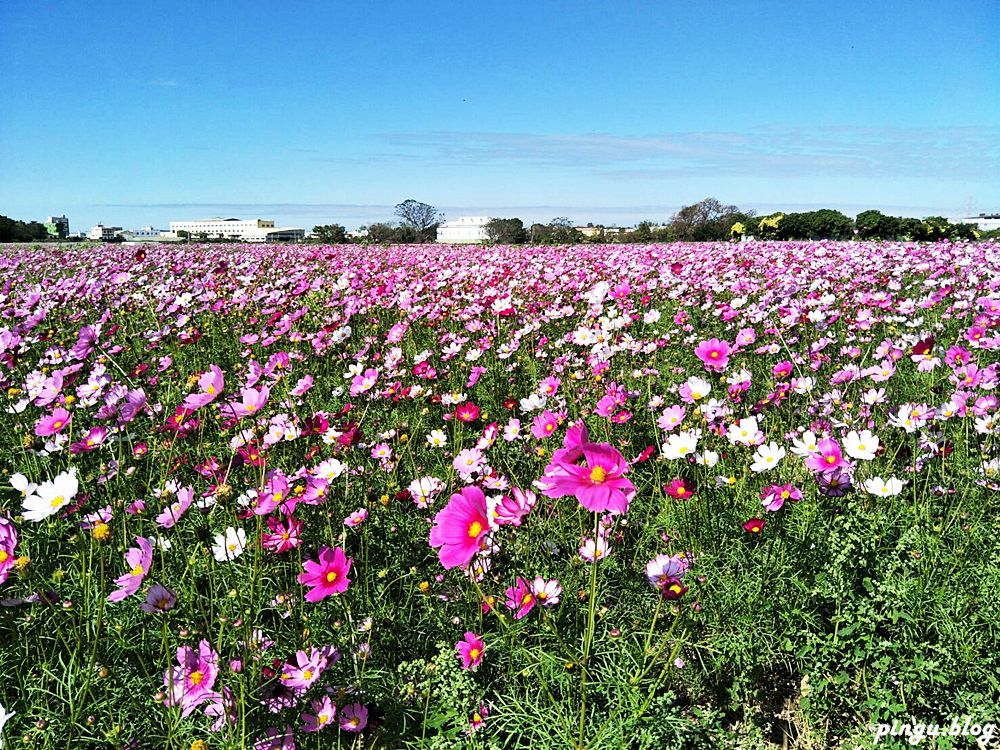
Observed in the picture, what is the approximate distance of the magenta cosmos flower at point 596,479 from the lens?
→ 0.84 meters

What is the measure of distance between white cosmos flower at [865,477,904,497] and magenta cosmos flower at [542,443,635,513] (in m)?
1.07

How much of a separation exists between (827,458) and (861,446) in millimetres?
380

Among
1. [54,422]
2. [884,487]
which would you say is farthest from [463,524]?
[54,422]

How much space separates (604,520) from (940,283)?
13.6 feet

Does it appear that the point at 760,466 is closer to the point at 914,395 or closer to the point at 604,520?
the point at 604,520

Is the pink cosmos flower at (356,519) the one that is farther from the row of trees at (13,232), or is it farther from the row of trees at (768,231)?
the row of trees at (13,232)

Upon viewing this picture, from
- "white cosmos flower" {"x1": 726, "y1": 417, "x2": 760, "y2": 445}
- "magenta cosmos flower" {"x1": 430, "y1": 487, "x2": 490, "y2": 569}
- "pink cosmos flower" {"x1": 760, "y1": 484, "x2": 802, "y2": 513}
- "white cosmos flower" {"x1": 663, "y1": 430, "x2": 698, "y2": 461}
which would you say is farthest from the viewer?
"white cosmos flower" {"x1": 726, "y1": 417, "x2": 760, "y2": 445}

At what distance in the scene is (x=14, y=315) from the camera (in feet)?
13.0

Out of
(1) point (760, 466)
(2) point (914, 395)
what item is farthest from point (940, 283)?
(1) point (760, 466)

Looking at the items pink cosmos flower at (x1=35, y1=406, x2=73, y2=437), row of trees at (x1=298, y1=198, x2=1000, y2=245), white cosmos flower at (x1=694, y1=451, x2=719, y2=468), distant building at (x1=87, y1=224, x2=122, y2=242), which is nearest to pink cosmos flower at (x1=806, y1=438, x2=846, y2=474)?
white cosmos flower at (x1=694, y1=451, x2=719, y2=468)

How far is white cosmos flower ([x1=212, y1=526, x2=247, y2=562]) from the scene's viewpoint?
56.4 inches

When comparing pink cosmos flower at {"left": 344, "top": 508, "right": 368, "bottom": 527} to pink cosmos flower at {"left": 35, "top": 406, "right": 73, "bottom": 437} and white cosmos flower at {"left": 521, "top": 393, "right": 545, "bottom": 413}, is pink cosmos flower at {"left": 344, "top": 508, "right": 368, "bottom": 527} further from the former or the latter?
white cosmos flower at {"left": 521, "top": 393, "right": 545, "bottom": 413}

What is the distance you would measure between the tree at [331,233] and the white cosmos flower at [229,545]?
78.2 feet

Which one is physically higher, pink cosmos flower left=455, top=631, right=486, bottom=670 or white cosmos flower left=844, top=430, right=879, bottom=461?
white cosmos flower left=844, top=430, right=879, bottom=461
